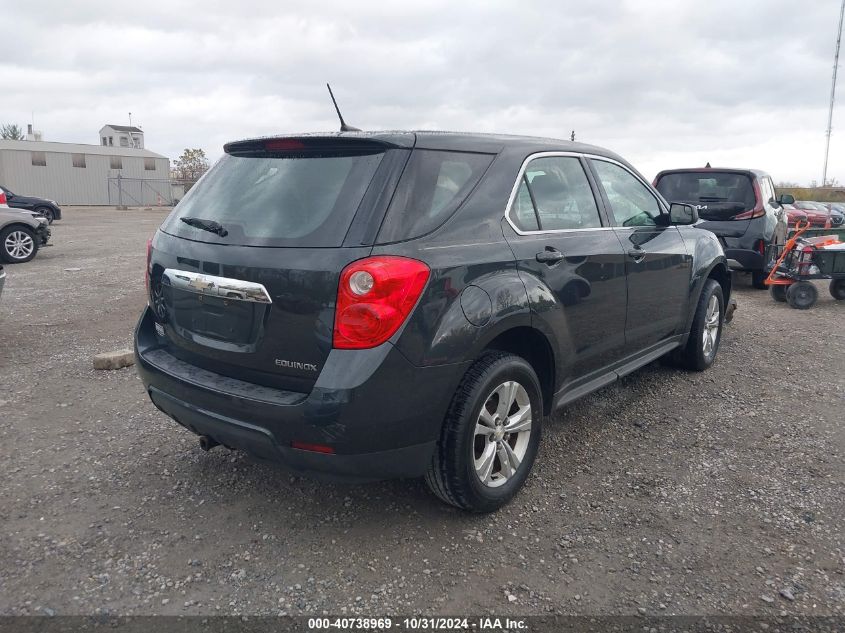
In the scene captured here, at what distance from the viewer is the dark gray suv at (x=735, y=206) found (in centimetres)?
880

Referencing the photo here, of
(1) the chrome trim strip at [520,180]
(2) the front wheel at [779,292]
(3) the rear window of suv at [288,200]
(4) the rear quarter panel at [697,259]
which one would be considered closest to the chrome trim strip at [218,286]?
(3) the rear window of suv at [288,200]

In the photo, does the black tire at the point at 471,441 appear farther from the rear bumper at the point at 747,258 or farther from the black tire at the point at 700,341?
the rear bumper at the point at 747,258

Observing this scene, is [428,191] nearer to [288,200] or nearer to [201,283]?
[288,200]

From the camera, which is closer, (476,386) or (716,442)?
(476,386)

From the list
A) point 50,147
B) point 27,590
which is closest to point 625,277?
point 27,590

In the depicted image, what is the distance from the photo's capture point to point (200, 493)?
3410mm

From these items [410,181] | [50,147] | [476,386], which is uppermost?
[50,147]

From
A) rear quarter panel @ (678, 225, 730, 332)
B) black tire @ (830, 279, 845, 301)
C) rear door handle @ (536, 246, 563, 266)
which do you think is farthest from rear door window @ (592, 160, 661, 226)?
black tire @ (830, 279, 845, 301)

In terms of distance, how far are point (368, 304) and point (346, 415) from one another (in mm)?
437

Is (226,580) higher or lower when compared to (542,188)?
lower

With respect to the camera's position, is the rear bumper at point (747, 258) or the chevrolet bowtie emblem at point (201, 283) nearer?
the chevrolet bowtie emblem at point (201, 283)

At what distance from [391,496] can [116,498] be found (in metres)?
1.38

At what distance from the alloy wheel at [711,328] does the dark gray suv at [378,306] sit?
84.6 inches

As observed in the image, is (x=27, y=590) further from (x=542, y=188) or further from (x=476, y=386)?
(x=542, y=188)
